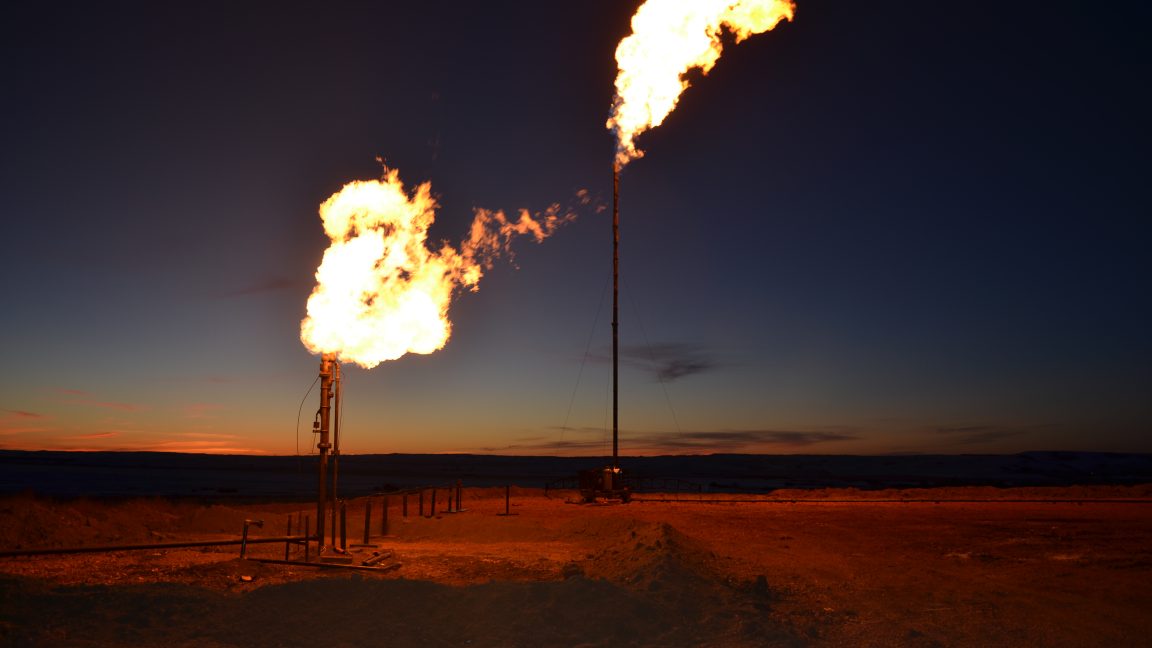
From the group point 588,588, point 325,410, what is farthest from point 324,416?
point 588,588

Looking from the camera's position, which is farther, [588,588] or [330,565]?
[330,565]

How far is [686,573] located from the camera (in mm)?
13742

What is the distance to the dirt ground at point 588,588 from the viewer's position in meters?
10.8

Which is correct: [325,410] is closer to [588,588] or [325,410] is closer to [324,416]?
[324,416]

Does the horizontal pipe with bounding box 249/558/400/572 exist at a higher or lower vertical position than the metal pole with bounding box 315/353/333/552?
lower

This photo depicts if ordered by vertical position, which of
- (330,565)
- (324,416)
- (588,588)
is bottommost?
(330,565)

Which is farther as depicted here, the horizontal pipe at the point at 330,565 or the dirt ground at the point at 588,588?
the horizontal pipe at the point at 330,565

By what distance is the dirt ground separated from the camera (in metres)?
10.8

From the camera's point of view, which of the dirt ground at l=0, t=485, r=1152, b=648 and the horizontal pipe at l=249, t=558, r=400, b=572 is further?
the horizontal pipe at l=249, t=558, r=400, b=572

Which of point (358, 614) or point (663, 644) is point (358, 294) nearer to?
point (358, 614)

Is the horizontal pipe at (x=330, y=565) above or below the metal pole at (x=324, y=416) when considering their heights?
below

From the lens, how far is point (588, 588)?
40.5ft

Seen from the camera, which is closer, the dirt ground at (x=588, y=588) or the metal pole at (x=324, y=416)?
the dirt ground at (x=588, y=588)

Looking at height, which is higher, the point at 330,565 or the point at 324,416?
the point at 324,416
